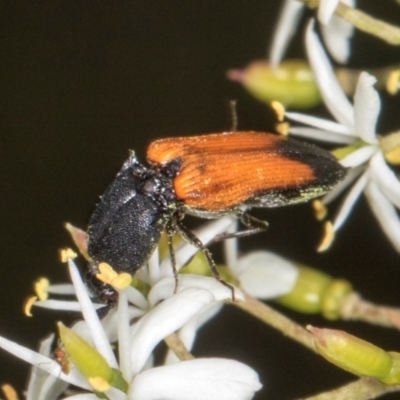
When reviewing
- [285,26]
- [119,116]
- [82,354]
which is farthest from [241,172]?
[119,116]

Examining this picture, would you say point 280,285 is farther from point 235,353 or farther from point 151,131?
point 151,131

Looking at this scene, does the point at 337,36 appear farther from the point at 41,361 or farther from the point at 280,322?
the point at 41,361

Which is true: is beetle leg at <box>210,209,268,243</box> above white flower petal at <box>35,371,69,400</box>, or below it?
above

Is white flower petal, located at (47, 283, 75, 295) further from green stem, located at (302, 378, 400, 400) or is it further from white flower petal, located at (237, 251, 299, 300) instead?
green stem, located at (302, 378, 400, 400)

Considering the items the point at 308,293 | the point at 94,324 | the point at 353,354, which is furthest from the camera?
the point at 308,293

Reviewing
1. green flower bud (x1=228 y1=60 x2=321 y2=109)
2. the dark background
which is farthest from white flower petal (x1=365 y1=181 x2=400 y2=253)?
the dark background

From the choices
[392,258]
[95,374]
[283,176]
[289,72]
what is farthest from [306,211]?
[95,374]

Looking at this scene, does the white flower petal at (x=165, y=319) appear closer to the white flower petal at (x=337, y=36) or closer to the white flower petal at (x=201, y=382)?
the white flower petal at (x=201, y=382)
